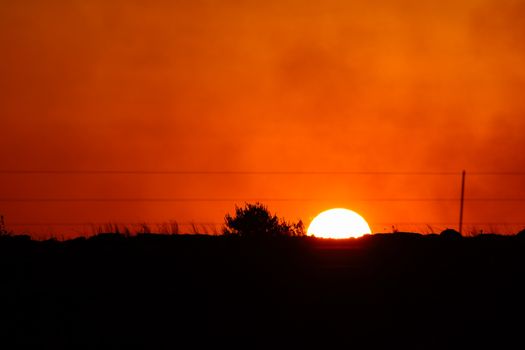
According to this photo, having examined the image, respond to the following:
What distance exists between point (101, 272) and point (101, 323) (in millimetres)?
1588

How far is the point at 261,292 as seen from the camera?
10836 mm

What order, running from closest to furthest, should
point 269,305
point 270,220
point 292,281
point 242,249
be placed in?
point 269,305, point 292,281, point 242,249, point 270,220

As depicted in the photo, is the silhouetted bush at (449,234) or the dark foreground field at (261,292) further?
the silhouetted bush at (449,234)

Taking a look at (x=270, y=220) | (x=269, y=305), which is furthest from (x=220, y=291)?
(x=270, y=220)

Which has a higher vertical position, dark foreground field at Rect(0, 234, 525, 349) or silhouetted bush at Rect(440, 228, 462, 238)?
silhouetted bush at Rect(440, 228, 462, 238)

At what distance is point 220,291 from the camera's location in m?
10.8

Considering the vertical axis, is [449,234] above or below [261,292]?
above

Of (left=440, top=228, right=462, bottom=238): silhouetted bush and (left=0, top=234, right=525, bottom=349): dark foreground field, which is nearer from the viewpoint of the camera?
(left=0, top=234, right=525, bottom=349): dark foreground field

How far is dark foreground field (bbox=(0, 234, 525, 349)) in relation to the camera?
9672mm

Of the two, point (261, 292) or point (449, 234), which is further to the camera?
point (449, 234)

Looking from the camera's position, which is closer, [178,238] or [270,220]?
[178,238]

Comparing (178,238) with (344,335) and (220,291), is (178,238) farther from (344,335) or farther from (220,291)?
(344,335)

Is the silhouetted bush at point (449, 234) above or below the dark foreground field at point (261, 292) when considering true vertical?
above

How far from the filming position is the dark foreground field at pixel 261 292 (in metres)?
9.67
